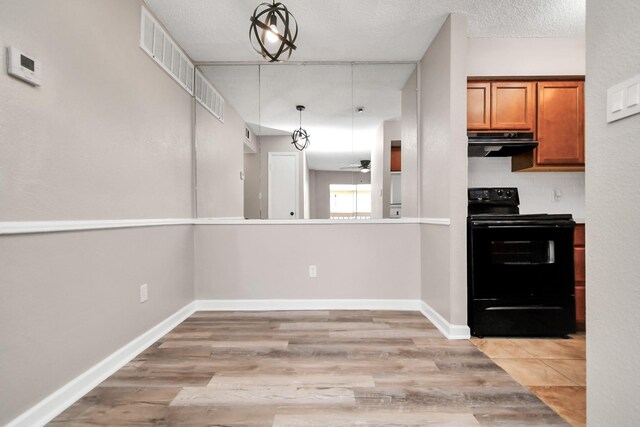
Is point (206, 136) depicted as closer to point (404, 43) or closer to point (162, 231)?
point (162, 231)

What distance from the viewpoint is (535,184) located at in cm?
310

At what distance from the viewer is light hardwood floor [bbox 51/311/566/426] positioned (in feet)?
4.90

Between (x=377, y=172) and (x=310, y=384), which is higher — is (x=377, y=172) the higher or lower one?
the higher one

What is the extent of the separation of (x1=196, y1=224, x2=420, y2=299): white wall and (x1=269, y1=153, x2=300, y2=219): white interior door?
15 cm

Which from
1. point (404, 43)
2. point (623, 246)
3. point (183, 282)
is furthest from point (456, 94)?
point (183, 282)

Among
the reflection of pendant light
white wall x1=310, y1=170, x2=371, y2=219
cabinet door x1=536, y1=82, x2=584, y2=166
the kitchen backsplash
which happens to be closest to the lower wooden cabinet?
the kitchen backsplash

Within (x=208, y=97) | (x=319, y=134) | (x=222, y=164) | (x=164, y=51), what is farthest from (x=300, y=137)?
(x=164, y=51)

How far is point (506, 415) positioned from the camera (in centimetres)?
150

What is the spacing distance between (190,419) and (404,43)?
10.5 ft

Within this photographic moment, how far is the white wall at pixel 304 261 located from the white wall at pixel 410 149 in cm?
26

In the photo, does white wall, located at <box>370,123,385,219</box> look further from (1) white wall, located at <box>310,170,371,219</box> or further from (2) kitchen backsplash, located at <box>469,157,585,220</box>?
(2) kitchen backsplash, located at <box>469,157,585,220</box>

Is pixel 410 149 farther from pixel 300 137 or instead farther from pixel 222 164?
pixel 222 164

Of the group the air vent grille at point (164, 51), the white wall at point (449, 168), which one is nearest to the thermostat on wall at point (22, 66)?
the air vent grille at point (164, 51)

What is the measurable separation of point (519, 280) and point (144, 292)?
2.88m
